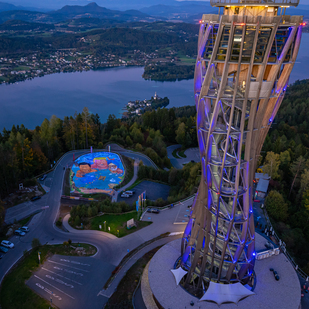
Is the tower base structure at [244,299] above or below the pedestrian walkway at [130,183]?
above

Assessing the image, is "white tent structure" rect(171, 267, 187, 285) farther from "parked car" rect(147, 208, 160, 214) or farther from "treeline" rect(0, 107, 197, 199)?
"treeline" rect(0, 107, 197, 199)

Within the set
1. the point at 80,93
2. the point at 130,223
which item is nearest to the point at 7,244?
the point at 130,223

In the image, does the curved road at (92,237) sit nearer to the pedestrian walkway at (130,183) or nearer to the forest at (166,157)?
the forest at (166,157)

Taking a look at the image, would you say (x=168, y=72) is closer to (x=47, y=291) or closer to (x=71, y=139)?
(x=71, y=139)

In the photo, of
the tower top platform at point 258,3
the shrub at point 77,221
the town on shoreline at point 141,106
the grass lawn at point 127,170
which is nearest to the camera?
the tower top platform at point 258,3

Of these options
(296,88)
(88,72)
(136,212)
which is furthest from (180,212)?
(88,72)

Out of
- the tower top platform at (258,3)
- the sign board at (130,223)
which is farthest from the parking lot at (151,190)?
the tower top platform at (258,3)

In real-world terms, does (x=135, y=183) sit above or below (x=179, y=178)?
below

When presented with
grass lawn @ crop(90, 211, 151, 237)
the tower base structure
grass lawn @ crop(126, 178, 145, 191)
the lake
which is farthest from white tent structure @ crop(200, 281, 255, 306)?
the lake
